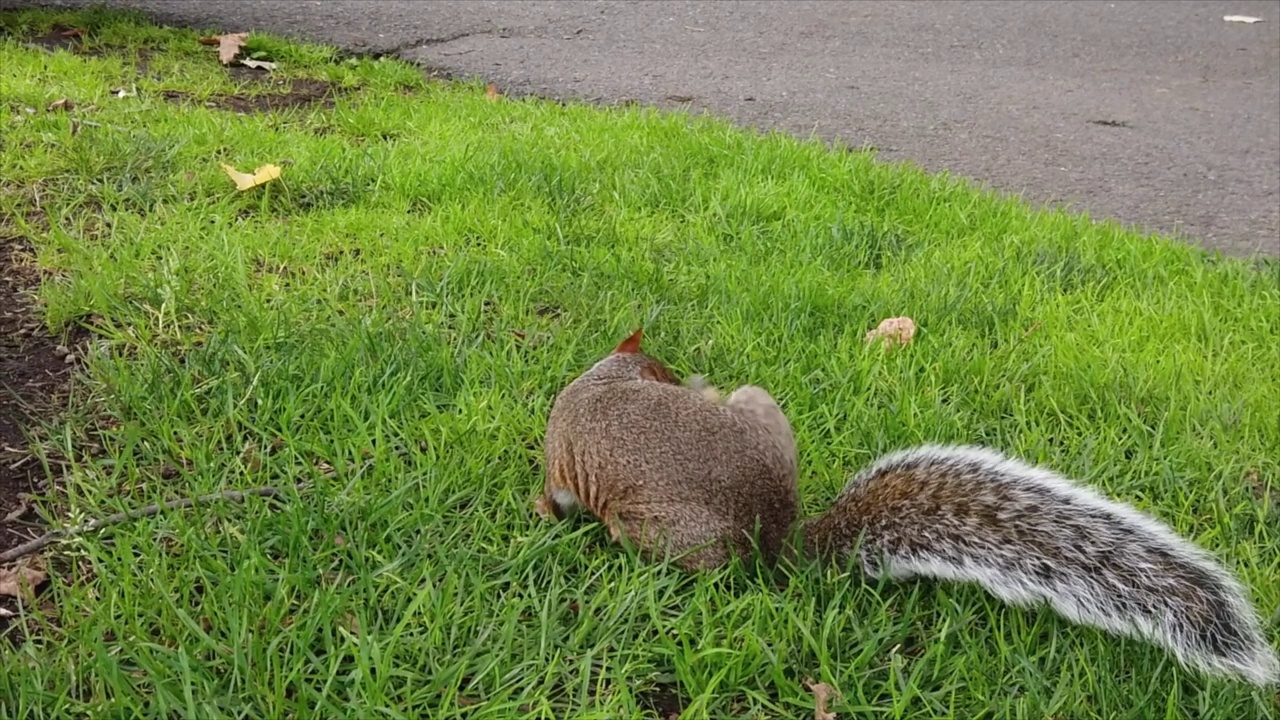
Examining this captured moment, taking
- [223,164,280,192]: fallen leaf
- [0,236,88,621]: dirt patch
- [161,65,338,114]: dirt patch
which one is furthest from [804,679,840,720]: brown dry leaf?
[161,65,338,114]: dirt patch

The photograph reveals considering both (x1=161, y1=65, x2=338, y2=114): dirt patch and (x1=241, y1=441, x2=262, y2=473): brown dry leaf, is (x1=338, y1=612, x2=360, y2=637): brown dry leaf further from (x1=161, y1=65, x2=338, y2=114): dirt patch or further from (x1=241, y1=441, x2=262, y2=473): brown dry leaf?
(x1=161, y1=65, x2=338, y2=114): dirt patch

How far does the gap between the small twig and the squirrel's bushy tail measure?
0.97 metres

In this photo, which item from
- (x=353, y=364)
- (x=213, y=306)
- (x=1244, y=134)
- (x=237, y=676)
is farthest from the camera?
(x=1244, y=134)

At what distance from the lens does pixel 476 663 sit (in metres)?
1.45

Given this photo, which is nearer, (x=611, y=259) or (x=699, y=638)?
(x=699, y=638)

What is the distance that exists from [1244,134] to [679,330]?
3477mm

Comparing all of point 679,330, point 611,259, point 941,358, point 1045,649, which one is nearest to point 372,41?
point 611,259

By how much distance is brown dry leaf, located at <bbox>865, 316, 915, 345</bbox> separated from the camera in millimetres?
2383

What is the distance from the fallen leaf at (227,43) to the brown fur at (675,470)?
124 inches

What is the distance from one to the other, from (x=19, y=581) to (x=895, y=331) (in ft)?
6.02

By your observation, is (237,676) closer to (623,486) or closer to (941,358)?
(623,486)

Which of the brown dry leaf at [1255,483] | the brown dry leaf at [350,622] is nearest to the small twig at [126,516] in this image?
the brown dry leaf at [350,622]

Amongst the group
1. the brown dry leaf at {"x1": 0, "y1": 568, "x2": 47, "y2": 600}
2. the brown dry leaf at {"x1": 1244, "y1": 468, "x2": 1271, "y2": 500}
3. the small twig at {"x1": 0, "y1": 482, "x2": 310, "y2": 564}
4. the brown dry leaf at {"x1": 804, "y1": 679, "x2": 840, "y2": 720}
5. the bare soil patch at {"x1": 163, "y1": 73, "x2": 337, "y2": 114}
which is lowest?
the brown dry leaf at {"x1": 0, "y1": 568, "x2": 47, "y2": 600}

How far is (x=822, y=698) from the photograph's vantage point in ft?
4.70
